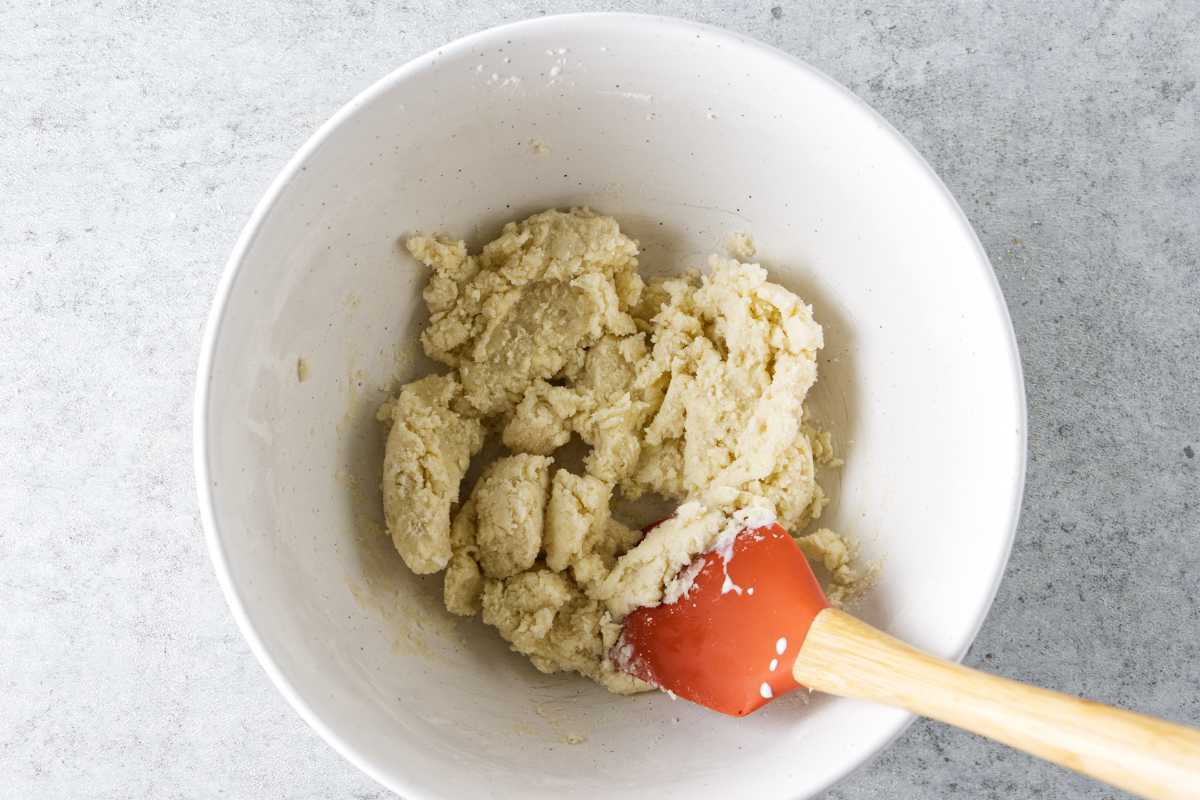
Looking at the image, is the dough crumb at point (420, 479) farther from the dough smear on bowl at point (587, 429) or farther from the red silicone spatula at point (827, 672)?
the red silicone spatula at point (827, 672)

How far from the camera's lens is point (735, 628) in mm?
1378

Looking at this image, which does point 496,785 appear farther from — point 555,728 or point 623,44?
point 623,44

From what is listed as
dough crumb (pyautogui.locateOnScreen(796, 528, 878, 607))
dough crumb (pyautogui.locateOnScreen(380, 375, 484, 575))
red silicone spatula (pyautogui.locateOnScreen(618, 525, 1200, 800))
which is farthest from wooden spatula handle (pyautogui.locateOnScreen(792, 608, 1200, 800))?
dough crumb (pyautogui.locateOnScreen(380, 375, 484, 575))

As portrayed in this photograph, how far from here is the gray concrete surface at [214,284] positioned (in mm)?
1661

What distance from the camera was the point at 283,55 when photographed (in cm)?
166

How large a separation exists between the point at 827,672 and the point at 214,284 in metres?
1.14

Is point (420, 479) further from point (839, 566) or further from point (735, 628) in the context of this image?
point (839, 566)

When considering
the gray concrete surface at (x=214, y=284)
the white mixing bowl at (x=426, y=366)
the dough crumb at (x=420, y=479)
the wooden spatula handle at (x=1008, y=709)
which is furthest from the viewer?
the gray concrete surface at (x=214, y=284)

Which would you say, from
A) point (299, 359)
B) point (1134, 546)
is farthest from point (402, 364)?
point (1134, 546)

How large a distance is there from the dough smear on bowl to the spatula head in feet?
0.12

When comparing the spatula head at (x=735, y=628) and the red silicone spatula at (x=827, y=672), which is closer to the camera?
the red silicone spatula at (x=827, y=672)

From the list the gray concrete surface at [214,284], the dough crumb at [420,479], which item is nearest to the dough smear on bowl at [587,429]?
the dough crumb at [420,479]

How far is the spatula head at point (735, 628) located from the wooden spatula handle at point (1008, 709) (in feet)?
0.16

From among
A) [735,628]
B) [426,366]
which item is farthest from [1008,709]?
[426,366]
